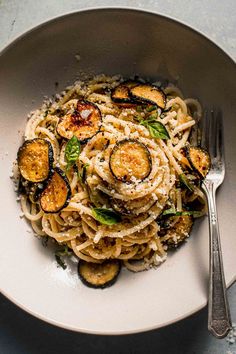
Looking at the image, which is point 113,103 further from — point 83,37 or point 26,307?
point 26,307

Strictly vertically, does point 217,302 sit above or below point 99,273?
below

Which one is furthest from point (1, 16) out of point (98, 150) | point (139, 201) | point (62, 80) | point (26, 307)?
point (26, 307)

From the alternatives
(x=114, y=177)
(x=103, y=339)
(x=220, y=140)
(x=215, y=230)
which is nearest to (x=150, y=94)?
(x=220, y=140)

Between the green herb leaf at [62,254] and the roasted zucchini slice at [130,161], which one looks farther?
the green herb leaf at [62,254]

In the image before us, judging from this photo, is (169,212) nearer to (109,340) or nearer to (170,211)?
(170,211)

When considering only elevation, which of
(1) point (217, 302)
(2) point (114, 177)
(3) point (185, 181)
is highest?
(2) point (114, 177)

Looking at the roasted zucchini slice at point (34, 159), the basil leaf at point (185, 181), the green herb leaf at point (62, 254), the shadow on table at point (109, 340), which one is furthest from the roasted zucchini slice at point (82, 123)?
the shadow on table at point (109, 340)

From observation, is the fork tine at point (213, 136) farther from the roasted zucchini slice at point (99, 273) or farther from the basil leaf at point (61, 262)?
the basil leaf at point (61, 262)
